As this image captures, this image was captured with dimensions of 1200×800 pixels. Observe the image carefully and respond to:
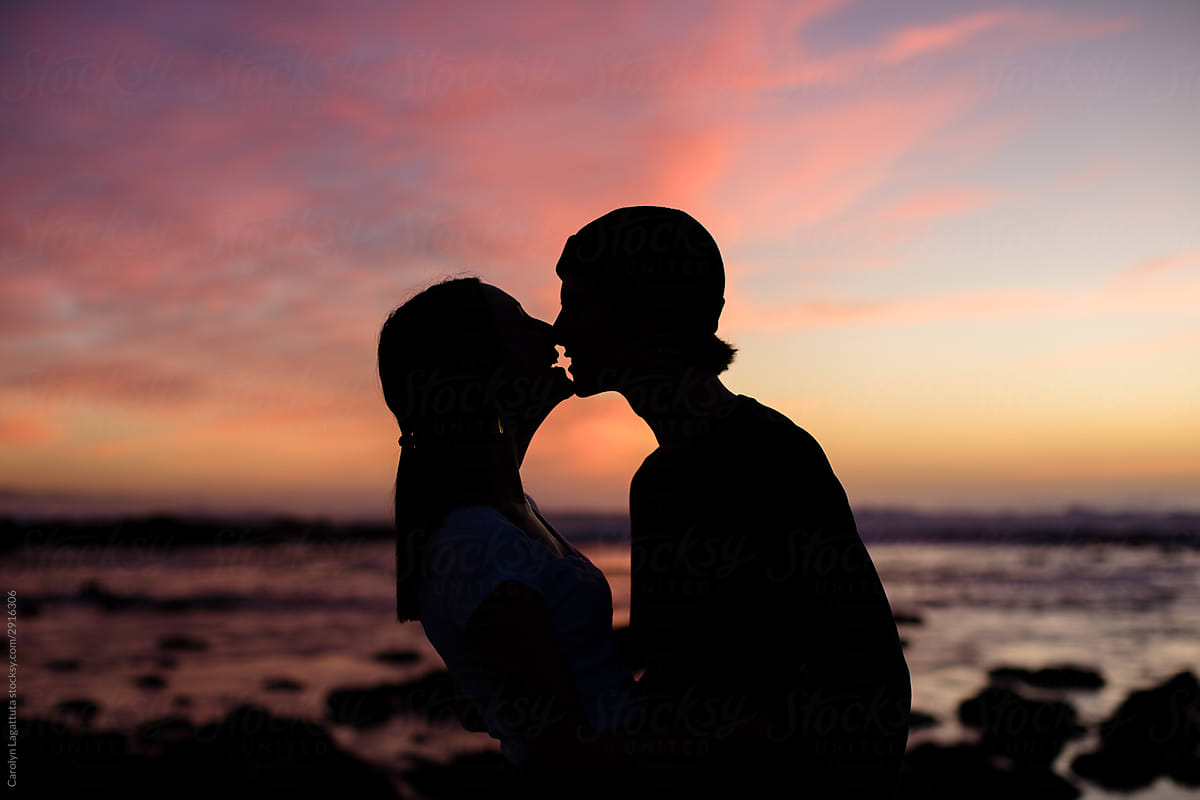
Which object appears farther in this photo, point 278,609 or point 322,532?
point 322,532

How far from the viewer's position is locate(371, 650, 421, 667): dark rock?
15.9m

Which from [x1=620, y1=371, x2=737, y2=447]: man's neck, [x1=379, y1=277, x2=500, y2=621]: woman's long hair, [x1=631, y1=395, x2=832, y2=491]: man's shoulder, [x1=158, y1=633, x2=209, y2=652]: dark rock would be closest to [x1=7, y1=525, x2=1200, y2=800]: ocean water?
[x1=158, y1=633, x2=209, y2=652]: dark rock

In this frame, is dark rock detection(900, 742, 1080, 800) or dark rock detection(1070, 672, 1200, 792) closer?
dark rock detection(900, 742, 1080, 800)

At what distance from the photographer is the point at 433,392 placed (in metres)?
3.45

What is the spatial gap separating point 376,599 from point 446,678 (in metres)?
12.0

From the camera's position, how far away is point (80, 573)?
31828 mm

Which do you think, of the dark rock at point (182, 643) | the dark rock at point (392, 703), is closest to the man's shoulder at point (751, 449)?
the dark rock at point (392, 703)

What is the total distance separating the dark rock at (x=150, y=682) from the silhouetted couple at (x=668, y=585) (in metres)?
13.4

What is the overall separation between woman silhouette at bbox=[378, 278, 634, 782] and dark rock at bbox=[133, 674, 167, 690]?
13188 mm

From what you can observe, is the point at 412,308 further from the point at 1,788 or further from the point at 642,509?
the point at 1,788

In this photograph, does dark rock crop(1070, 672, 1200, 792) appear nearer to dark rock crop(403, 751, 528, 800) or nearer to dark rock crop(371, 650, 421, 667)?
dark rock crop(403, 751, 528, 800)

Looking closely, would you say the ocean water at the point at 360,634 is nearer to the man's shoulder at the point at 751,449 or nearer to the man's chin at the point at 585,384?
the man's shoulder at the point at 751,449

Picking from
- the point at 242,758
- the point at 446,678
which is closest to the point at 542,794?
the point at 242,758

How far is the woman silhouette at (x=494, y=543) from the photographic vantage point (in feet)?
9.15
